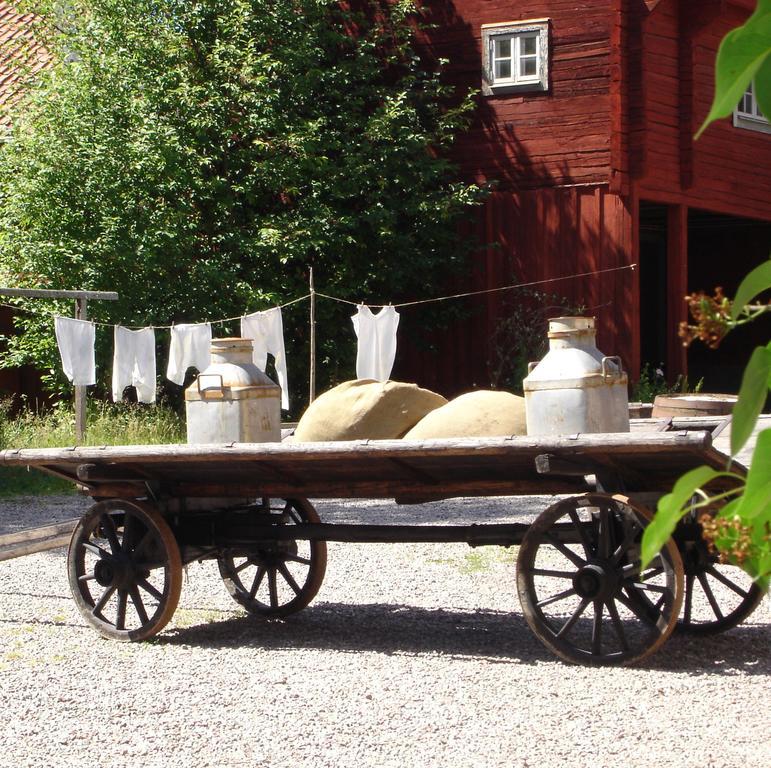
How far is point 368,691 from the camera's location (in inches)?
188

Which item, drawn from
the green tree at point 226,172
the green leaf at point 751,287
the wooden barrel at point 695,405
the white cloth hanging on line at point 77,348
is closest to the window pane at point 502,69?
the green tree at point 226,172

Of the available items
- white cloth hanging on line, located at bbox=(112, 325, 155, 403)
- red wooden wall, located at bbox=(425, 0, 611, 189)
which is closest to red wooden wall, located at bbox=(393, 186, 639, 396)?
red wooden wall, located at bbox=(425, 0, 611, 189)

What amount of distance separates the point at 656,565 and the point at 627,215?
12088mm

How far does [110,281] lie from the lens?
16.1 meters

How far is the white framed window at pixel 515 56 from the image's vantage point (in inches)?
671

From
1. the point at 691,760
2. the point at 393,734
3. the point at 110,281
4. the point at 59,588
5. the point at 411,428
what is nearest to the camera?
the point at 691,760

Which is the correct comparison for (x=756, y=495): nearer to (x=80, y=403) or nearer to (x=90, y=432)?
(x=80, y=403)

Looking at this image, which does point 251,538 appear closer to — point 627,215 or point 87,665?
point 87,665

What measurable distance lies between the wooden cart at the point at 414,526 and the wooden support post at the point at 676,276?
431 inches

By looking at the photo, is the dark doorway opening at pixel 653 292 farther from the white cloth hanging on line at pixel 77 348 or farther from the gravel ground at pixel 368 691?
the gravel ground at pixel 368 691

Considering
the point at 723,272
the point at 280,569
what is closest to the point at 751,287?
the point at 280,569

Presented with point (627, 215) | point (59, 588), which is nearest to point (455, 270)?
point (627, 215)

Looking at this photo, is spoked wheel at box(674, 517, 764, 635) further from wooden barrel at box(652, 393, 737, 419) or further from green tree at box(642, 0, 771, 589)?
green tree at box(642, 0, 771, 589)

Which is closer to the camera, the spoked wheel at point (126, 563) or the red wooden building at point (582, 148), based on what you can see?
the spoked wheel at point (126, 563)
